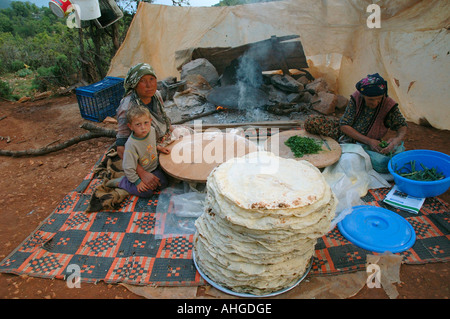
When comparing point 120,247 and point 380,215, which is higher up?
point 380,215

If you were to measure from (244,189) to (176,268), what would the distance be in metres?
0.94

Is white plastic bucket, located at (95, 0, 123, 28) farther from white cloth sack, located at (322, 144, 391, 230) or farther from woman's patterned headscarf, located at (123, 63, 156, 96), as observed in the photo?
white cloth sack, located at (322, 144, 391, 230)

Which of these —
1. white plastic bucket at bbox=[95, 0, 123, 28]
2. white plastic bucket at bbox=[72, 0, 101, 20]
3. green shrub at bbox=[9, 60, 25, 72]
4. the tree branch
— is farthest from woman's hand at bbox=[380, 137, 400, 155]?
green shrub at bbox=[9, 60, 25, 72]

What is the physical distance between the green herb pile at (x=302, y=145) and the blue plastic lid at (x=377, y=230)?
787mm

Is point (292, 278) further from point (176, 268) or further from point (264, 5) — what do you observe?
point (264, 5)

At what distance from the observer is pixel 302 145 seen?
326 cm

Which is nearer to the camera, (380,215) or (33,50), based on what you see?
(380,215)

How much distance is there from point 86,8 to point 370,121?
15.6 ft

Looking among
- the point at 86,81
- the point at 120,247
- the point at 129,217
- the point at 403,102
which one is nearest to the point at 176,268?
the point at 120,247

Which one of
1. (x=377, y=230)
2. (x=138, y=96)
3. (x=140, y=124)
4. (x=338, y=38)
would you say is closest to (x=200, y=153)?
(x=140, y=124)

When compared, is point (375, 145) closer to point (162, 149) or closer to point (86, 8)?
point (162, 149)

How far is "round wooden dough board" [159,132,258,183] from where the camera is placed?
2.87 m

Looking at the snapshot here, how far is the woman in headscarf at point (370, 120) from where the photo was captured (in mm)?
3016
